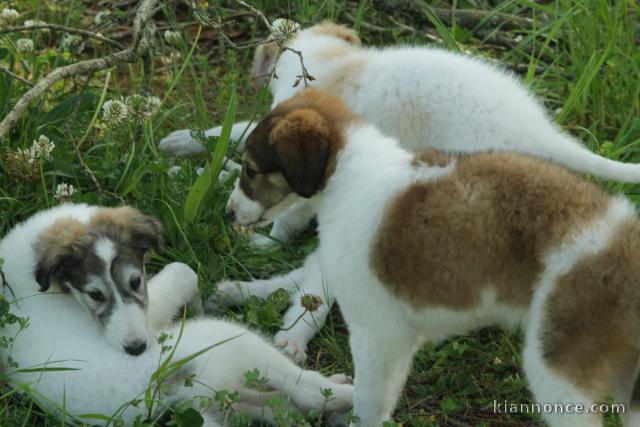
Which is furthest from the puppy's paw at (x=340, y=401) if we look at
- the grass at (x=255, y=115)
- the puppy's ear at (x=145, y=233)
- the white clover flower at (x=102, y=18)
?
the white clover flower at (x=102, y=18)

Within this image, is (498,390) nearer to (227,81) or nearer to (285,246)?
(285,246)

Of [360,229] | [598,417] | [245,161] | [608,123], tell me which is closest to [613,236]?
[598,417]

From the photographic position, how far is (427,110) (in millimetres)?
5465

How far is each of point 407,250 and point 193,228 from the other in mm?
2033

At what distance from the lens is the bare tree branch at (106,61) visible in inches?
209

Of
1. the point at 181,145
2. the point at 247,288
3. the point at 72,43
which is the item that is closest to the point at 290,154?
the point at 247,288

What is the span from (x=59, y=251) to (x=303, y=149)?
1310 millimetres

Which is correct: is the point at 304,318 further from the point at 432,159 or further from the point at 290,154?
the point at 432,159

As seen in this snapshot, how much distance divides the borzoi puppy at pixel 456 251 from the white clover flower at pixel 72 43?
7.90 feet

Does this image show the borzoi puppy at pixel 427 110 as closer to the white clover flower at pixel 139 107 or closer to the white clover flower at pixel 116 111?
the white clover flower at pixel 139 107

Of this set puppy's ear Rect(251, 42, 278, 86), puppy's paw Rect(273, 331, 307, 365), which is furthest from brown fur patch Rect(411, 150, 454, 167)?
puppy's ear Rect(251, 42, 278, 86)

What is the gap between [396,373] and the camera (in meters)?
4.23

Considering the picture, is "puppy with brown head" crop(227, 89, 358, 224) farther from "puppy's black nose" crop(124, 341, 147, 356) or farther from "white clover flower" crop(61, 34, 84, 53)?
"white clover flower" crop(61, 34, 84, 53)

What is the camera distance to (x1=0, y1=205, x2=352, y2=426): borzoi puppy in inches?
159
